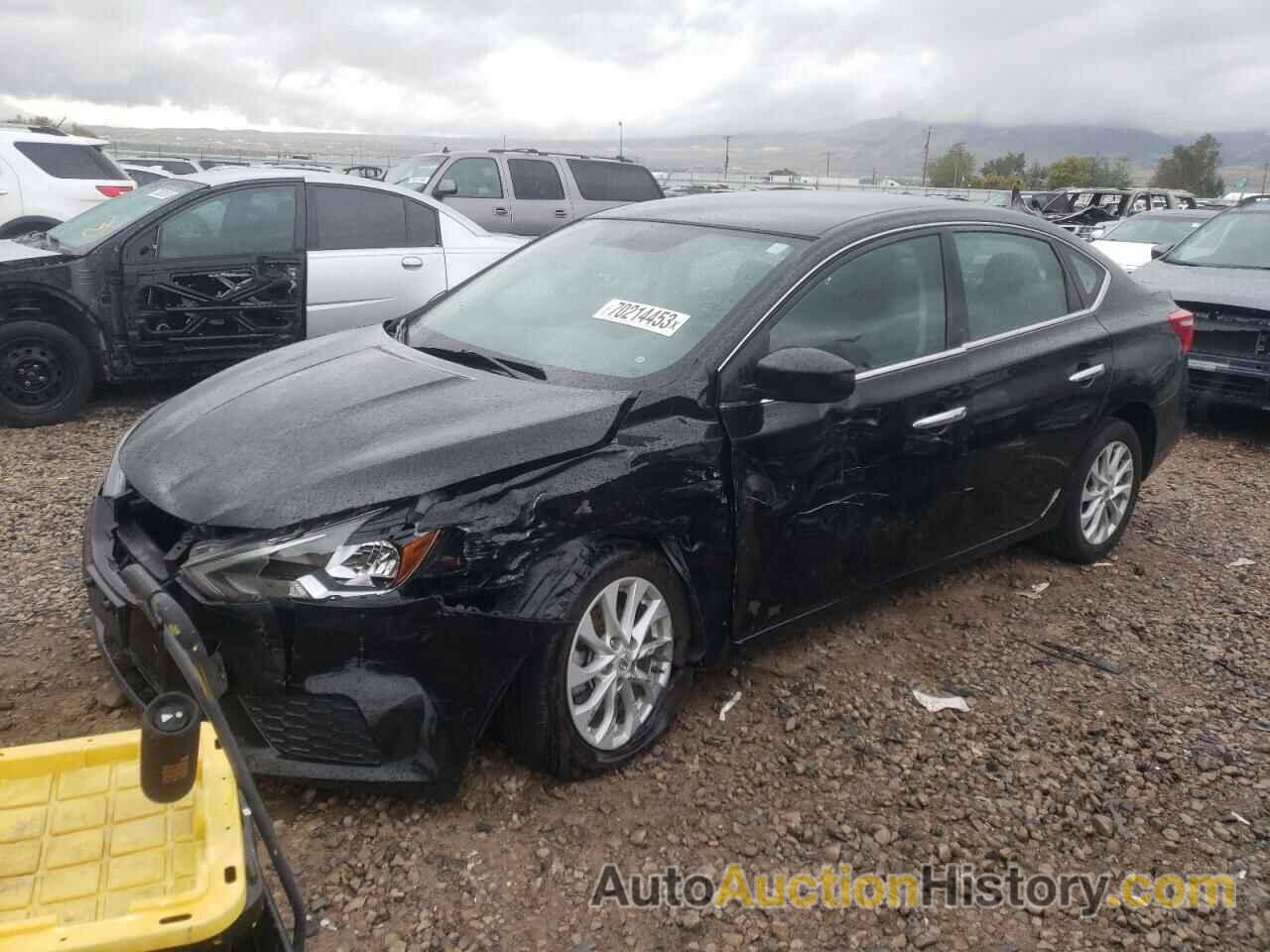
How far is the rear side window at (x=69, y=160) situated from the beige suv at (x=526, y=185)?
11.4ft

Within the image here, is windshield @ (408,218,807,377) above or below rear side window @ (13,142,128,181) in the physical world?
below

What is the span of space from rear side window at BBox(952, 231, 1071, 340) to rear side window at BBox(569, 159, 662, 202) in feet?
31.6

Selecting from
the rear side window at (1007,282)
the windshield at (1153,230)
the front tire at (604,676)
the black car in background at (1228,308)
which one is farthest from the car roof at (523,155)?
the front tire at (604,676)

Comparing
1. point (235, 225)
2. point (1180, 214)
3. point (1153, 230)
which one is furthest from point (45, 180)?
point (1180, 214)

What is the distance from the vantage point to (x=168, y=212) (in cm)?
657

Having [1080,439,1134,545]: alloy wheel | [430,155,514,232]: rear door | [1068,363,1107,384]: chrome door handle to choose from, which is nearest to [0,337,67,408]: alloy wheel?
[1068,363,1107,384]: chrome door handle

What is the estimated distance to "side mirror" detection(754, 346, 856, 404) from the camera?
319 centimetres

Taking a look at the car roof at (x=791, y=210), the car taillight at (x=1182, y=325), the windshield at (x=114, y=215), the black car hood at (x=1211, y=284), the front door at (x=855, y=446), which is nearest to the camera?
the front door at (x=855, y=446)

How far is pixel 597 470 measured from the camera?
2977mm

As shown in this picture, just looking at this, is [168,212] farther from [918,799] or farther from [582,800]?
[918,799]

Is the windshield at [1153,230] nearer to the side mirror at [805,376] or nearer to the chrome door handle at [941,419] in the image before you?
the chrome door handle at [941,419]

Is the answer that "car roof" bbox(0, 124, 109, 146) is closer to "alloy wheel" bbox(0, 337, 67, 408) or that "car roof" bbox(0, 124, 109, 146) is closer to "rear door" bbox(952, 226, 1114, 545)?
"alloy wheel" bbox(0, 337, 67, 408)

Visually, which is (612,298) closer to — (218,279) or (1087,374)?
(1087,374)

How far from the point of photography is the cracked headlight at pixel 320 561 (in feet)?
8.63
